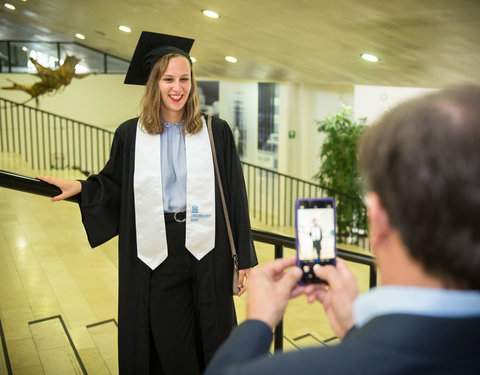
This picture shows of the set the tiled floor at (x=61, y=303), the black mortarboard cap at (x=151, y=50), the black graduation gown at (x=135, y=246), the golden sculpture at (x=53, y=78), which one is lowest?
the tiled floor at (x=61, y=303)

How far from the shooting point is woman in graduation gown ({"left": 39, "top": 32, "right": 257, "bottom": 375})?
5.56ft

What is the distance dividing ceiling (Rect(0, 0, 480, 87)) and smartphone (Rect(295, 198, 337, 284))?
271 cm

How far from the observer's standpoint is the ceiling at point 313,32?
384cm

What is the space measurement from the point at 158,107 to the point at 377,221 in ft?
4.20

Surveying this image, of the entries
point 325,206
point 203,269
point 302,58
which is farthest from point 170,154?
point 302,58

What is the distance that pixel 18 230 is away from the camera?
4516mm

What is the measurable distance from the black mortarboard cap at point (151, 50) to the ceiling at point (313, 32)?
2.15m

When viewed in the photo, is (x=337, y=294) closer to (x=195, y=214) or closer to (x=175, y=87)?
(x=195, y=214)

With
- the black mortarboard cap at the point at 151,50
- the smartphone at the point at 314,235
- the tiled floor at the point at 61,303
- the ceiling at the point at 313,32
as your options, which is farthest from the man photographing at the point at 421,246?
the ceiling at the point at 313,32

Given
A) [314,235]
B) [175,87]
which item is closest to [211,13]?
[175,87]

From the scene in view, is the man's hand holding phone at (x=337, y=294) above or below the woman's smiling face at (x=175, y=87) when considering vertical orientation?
below

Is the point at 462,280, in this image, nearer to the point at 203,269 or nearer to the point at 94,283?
the point at 203,269

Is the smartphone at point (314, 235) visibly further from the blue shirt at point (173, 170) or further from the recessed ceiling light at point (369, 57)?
the recessed ceiling light at point (369, 57)

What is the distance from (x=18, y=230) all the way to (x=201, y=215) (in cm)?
334
